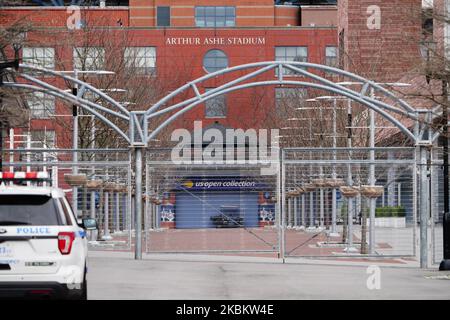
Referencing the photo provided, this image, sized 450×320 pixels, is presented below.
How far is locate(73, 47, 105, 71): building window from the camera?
142 ft

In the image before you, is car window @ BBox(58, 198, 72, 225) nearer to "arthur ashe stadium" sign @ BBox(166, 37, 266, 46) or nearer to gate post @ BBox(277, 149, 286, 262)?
gate post @ BBox(277, 149, 286, 262)

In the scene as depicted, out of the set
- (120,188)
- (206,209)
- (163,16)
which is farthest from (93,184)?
(163,16)

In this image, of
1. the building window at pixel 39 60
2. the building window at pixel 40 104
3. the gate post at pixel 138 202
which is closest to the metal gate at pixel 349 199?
the gate post at pixel 138 202

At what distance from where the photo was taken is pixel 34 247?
15.1 meters

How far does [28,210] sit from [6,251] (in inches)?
22.7

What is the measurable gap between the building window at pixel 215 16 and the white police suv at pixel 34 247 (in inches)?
3160

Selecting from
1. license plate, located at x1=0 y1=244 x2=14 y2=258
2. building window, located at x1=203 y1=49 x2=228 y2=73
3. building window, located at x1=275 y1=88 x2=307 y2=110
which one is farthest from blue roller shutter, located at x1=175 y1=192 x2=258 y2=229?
license plate, located at x1=0 y1=244 x2=14 y2=258

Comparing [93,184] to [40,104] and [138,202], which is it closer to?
[40,104]

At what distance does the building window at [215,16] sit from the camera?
95125 mm

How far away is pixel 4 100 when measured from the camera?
24609mm

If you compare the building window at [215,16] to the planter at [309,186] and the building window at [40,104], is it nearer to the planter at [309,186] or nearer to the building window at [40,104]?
the building window at [40,104]

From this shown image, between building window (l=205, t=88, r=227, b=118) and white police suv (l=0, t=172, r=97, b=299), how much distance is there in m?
73.5

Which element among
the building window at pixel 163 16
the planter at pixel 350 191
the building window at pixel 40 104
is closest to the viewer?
the building window at pixel 40 104
